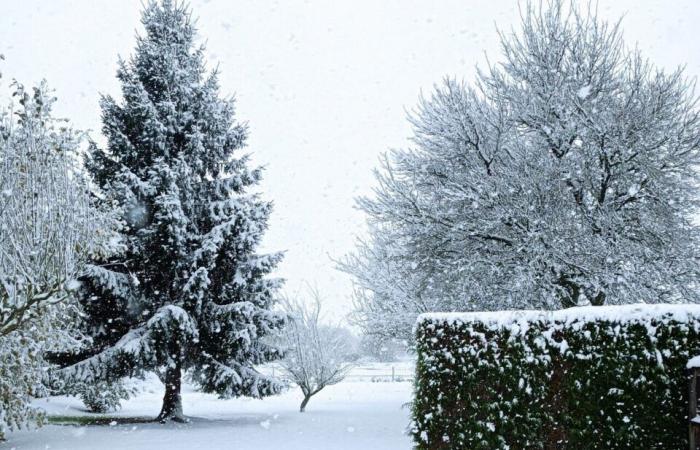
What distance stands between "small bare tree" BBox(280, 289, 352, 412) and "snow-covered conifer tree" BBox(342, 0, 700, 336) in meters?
6.26

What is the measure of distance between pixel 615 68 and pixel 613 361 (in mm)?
7995

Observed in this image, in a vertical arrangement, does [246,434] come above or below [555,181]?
below

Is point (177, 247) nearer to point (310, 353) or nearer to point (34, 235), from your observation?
point (310, 353)

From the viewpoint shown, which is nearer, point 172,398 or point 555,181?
point 555,181

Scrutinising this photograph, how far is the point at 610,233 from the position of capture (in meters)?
9.80

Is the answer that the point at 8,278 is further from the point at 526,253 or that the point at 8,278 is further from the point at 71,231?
the point at 526,253

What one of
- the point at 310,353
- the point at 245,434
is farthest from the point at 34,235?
the point at 310,353

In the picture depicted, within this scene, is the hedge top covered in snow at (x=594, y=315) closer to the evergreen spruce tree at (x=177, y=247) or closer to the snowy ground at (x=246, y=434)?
the snowy ground at (x=246, y=434)

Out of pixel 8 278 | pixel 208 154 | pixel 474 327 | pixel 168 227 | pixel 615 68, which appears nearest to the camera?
pixel 474 327

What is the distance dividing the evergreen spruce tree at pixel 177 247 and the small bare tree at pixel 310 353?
2.53 metres

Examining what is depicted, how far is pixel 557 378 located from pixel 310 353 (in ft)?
40.9

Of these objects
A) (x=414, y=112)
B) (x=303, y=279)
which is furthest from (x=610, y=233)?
(x=303, y=279)

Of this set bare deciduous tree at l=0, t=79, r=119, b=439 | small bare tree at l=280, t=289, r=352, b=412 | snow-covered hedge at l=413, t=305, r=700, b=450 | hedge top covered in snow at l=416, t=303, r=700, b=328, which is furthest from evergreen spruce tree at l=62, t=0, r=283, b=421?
hedge top covered in snow at l=416, t=303, r=700, b=328

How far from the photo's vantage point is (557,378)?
204 inches
